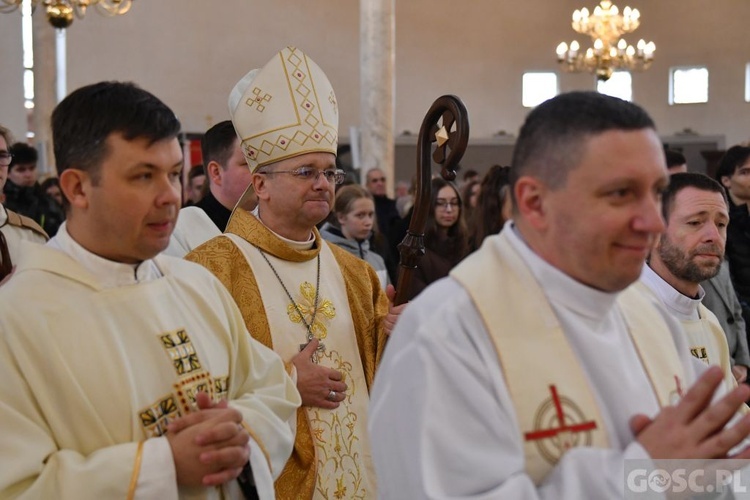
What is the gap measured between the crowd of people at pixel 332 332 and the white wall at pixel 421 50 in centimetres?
1725

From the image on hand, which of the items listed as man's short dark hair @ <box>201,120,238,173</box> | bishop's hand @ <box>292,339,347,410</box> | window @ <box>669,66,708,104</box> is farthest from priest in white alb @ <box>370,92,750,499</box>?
window @ <box>669,66,708,104</box>

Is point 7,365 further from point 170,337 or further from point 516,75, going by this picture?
point 516,75

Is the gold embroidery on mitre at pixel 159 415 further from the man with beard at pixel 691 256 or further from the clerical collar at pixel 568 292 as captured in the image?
the man with beard at pixel 691 256

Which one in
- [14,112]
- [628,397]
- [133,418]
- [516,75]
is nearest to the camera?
[628,397]

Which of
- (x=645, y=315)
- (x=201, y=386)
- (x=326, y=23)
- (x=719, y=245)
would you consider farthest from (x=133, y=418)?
(x=326, y=23)

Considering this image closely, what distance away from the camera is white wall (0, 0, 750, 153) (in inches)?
808

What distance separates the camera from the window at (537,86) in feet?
77.4

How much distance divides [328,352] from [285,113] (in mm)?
925

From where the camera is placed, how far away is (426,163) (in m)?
3.65

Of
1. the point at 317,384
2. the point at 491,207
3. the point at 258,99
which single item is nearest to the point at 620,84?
the point at 491,207

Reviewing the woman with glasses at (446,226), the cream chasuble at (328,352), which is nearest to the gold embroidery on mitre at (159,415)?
the cream chasuble at (328,352)

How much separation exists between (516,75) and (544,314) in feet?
72.1

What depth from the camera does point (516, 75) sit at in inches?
923

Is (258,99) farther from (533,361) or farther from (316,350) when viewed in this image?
(533,361)
